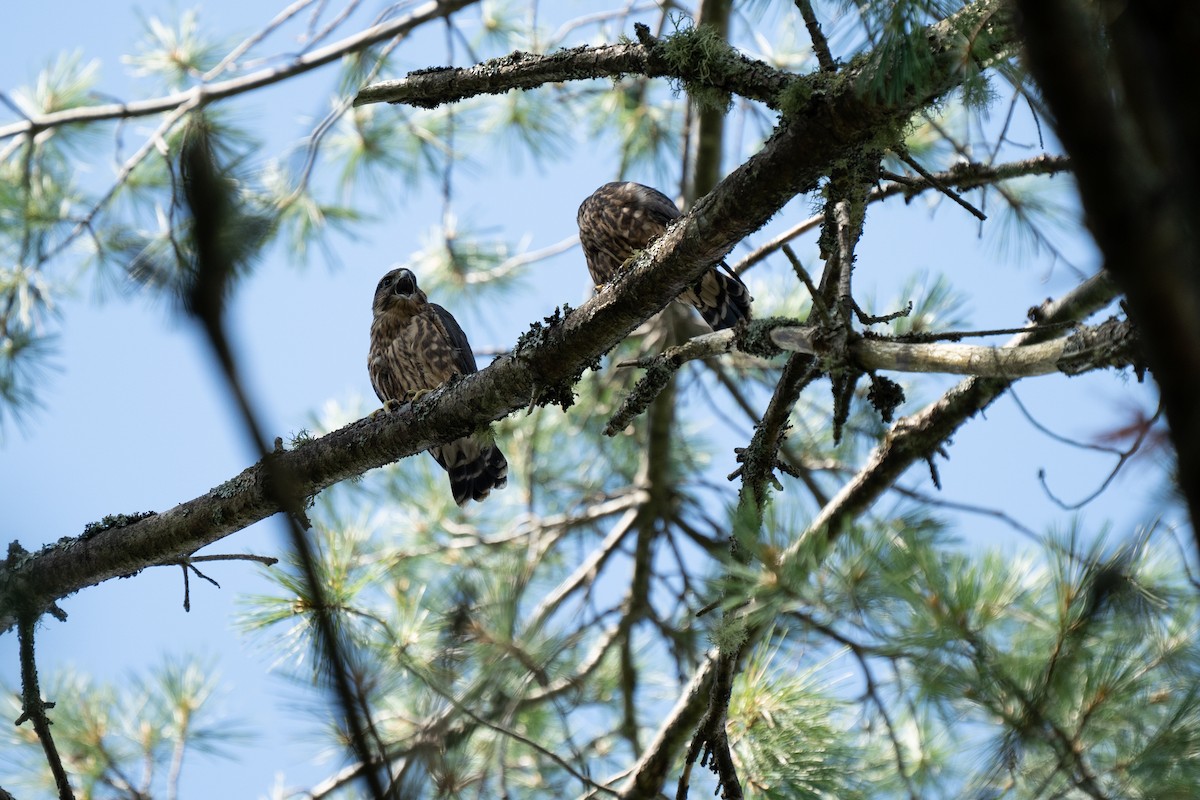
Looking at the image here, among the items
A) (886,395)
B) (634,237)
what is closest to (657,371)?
(886,395)

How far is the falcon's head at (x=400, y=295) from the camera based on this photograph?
5.30 meters

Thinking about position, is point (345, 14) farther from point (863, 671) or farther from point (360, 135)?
point (863, 671)

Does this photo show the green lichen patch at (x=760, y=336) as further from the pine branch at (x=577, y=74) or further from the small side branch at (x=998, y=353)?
the pine branch at (x=577, y=74)

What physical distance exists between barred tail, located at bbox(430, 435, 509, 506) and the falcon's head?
0.76m

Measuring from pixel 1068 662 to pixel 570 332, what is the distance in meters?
1.47

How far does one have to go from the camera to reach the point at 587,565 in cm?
532

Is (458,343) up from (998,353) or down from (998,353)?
up

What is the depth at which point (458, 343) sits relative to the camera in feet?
16.9

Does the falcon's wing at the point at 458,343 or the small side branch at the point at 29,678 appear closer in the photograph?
the small side branch at the point at 29,678

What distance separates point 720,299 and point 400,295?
172cm

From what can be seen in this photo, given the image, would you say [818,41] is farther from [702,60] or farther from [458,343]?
[458,343]

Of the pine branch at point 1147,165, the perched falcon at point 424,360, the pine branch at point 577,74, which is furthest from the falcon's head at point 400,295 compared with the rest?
the pine branch at point 1147,165

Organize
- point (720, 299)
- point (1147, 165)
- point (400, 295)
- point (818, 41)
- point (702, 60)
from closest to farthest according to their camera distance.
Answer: point (1147, 165)
point (818, 41)
point (702, 60)
point (720, 299)
point (400, 295)

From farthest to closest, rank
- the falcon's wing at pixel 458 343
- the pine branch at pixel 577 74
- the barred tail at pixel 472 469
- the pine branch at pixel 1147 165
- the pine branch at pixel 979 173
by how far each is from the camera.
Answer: the falcon's wing at pixel 458 343
the barred tail at pixel 472 469
the pine branch at pixel 979 173
the pine branch at pixel 577 74
the pine branch at pixel 1147 165
